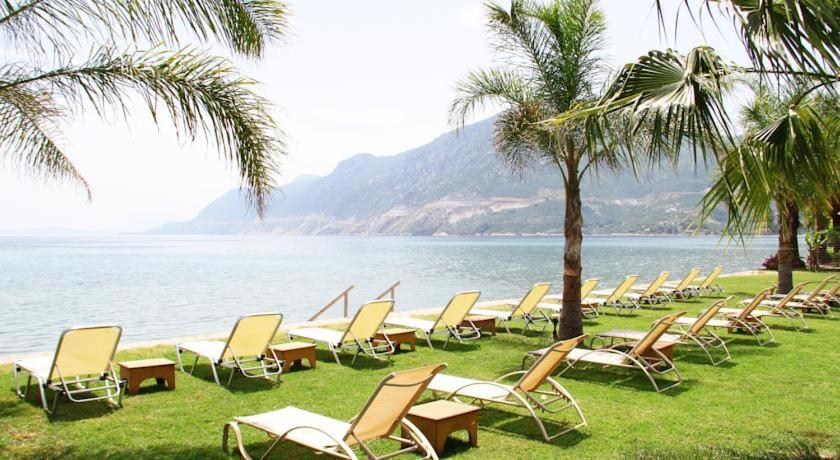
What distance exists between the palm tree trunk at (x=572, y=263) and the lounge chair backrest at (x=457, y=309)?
1.44 m

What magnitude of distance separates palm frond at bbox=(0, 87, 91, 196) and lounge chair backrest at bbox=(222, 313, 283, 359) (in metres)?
3.04

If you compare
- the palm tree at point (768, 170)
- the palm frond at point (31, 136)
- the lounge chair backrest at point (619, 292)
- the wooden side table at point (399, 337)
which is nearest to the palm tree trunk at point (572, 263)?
the wooden side table at point (399, 337)

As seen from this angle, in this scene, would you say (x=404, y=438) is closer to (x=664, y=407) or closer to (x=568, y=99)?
(x=664, y=407)

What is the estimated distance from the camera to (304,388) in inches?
295

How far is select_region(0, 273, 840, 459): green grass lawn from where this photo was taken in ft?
17.5

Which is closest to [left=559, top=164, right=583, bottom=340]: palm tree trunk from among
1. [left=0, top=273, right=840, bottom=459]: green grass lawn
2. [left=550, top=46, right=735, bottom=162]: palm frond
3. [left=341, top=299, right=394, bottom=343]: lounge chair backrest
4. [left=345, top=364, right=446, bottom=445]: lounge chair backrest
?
[left=0, top=273, right=840, bottom=459]: green grass lawn

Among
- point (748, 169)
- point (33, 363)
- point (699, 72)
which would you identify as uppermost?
point (699, 72)

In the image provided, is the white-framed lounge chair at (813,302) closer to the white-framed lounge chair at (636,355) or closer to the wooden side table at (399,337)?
the white-framed lounge chair at (636,355)

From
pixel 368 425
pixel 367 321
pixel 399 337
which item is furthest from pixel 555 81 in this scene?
pixel 368 425

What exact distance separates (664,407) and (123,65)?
594 centimetres

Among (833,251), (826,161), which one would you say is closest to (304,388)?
(826,161)

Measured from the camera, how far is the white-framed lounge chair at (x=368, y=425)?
14.7 feet

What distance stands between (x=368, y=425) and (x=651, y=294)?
1280 cm

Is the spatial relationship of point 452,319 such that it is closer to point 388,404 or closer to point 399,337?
point 399,337
